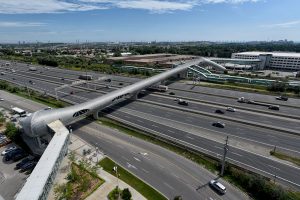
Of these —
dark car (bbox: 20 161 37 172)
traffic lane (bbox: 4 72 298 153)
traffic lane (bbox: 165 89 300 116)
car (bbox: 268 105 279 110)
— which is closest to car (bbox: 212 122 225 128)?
traffic lane (bbox: 4 72 298 153)

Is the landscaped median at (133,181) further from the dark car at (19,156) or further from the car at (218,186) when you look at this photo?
the dark car at (19,156)

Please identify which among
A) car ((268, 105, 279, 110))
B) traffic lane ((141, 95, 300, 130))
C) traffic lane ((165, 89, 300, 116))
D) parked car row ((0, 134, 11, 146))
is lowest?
parked car row ((0, 134, 11, 146))

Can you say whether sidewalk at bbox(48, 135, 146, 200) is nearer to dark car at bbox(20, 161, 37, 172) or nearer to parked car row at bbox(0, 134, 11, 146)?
dark car at bbox(20, 161, 37, 172)

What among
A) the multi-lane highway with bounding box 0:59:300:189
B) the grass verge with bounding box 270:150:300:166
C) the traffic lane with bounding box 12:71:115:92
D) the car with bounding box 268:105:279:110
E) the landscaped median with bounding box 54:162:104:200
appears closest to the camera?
the landscaped median with bounding box 54:162:104:200

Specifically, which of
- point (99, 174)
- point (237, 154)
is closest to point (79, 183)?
point (99, 174)

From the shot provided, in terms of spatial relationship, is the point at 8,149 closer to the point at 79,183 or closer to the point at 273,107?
the point at 79,183

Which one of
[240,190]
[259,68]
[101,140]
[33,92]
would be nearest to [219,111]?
[240,190]

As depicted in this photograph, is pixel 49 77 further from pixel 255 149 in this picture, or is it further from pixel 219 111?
pixel 255 149

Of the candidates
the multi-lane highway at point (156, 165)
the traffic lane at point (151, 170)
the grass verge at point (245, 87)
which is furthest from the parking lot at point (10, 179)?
the grass verge at point (245, 87)
